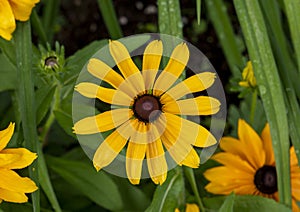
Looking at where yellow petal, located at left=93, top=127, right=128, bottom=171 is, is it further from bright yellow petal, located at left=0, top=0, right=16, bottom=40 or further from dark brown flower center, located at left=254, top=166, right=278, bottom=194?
dark brown flower center, located at left=254, top=166, right=278, bottom=194

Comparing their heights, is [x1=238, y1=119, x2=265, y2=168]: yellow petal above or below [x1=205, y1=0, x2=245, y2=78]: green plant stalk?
below

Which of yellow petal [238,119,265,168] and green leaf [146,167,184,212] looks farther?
yellow petal [238,119,265,168]

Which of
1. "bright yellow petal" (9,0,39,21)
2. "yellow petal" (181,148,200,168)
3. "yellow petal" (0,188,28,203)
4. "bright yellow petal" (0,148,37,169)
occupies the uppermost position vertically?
"bright yellow petal" (9,0,39,21)

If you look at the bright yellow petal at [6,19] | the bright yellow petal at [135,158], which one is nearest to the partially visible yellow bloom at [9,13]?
the bright yellow petal at [6,19]

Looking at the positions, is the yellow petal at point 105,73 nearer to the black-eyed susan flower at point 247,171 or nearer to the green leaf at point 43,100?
the green leaf at point 43,100

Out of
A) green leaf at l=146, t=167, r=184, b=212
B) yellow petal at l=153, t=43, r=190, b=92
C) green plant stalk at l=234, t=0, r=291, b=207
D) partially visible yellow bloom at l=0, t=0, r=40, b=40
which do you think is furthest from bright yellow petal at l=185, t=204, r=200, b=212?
partially visible yellow bloom at l=0, t=0, r=40, b=40

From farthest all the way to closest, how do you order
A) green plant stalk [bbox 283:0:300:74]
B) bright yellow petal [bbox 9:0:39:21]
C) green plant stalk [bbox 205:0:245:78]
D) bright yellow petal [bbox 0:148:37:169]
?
green plant stalk [bbox 205:0:245:78], green plant stalk [bbox 283:0:300:74], bright yellow petal [bbox 9:0:39:21], bright yellow petal [bbox 0:148:37:169]

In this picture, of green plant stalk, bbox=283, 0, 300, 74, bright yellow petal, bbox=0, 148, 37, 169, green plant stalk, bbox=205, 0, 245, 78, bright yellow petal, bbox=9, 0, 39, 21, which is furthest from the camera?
green plant stalk, bbox=205, 0, 245, 78

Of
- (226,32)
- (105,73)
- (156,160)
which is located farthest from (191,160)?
(226,32)
